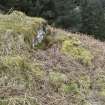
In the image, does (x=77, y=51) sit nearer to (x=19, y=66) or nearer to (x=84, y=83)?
(x=84, y=83)

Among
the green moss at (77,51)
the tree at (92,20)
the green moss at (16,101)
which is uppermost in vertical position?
the tree at (92,20)

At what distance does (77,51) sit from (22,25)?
1.43m

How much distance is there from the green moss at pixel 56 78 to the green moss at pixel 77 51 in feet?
4.30

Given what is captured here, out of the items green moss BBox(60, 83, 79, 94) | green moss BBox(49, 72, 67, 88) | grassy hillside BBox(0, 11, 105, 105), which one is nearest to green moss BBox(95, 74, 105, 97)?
grassy hillside BBox(0, 11, 105, 105)

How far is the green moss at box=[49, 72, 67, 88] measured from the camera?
5.70 m

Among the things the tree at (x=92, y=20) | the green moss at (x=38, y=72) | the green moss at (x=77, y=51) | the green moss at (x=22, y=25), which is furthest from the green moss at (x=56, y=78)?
the tree at (x=92, y=20)

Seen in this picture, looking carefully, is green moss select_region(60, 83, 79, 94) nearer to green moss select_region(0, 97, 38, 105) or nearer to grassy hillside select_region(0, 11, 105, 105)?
grassy hillside select_region(0, 11, 105, 105)

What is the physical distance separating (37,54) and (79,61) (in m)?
1.05

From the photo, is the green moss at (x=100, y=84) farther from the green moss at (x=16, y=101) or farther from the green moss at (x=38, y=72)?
the green moss at (x=16, y=101)

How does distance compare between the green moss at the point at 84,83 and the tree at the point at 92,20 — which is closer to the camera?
the green moss at the point at 84,83

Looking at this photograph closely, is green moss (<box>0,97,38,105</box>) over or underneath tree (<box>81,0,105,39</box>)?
underneath

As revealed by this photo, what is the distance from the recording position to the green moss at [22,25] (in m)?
6.84

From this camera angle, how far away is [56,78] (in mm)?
5902

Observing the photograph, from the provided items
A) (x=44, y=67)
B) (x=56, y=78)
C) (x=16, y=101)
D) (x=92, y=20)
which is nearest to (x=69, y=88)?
(x=56, y=78)
